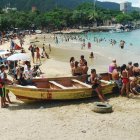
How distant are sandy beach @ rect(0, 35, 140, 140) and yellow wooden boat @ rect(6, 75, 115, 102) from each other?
40cm

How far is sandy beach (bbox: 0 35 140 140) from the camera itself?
1244 cm

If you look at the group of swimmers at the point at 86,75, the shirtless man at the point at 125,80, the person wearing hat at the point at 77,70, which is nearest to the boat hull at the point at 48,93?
the group of swimmers at the point at 86,75

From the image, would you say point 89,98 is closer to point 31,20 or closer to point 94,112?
point 94,112

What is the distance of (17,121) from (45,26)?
13113cm

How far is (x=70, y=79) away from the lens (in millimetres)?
18453

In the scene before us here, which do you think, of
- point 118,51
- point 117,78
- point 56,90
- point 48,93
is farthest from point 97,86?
point 118,51

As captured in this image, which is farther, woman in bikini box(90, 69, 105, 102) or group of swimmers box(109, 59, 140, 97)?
group of swimmers box(109, 59, 140, 97)

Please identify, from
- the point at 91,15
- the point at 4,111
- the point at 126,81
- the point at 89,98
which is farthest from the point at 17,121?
the point at 91,15

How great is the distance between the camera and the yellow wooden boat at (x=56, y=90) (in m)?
15.5

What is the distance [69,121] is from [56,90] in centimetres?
234

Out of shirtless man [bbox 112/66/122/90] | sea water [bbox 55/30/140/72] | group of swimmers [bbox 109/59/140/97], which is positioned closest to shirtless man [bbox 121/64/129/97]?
group of swimmers [bbox 109/59/140/97]

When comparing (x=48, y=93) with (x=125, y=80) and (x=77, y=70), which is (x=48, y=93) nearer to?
(x=77, y=70)

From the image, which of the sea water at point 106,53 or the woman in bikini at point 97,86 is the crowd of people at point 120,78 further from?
the sea water at point 106,53

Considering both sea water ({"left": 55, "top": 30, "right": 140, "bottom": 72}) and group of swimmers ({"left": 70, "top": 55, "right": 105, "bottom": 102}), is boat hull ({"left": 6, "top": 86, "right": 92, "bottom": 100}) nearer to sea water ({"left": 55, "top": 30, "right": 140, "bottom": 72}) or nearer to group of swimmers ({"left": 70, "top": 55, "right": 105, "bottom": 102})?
group of swimmers ({"left": 70, "top": 55, "right": 105, "bottom": 102})
